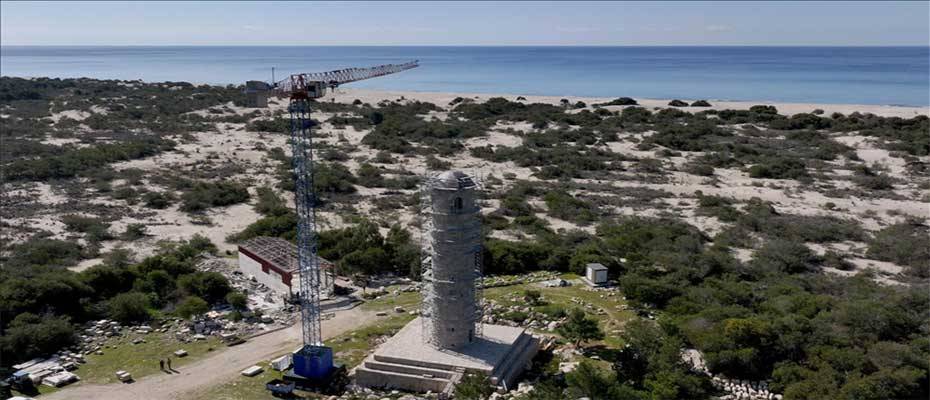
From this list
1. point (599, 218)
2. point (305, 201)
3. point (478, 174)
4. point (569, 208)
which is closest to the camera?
point (305, 201)

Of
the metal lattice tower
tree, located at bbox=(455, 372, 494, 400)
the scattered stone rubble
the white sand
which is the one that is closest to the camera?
tree, located at bbox=(455, 372, 494, 400)

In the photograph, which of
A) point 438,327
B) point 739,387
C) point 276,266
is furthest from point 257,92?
point 739,387

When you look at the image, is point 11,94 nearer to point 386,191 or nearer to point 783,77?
point 386,191

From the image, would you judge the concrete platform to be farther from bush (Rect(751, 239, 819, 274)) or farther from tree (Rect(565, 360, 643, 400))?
bush (Rect(751, 239, 819, 274))

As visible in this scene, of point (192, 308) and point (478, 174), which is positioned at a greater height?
point (478, 174)

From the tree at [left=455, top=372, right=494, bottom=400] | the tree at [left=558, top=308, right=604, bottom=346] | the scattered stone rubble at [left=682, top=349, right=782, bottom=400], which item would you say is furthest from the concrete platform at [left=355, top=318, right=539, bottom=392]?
the scattered stone rubble at [left=682, top=349, right=782, bottom=400]

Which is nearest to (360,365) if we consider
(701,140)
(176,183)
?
(176,183)

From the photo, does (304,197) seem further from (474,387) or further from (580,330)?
(580,330)

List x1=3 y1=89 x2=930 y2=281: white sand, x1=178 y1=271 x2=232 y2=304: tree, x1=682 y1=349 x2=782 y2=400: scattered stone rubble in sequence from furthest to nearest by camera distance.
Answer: x1=3 y1=89 x2=930 y2=281: white sand < x1=178 y1=271 x2=232 y2=304: tree < x1=682 y1=349 x2=782 y2=400: scattered stone rubble
